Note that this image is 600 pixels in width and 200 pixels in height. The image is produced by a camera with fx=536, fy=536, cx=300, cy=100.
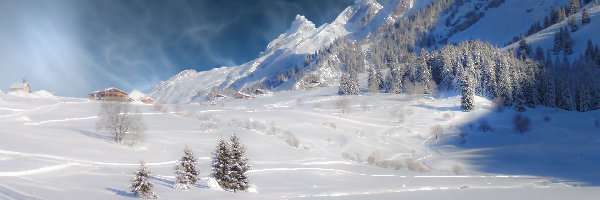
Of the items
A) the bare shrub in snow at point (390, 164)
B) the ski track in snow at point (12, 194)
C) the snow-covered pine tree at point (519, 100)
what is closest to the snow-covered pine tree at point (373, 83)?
the snow-covered pine tree at point (519, 100)

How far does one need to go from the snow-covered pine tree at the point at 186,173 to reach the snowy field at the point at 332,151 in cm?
83

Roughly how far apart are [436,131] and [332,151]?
34.0 m

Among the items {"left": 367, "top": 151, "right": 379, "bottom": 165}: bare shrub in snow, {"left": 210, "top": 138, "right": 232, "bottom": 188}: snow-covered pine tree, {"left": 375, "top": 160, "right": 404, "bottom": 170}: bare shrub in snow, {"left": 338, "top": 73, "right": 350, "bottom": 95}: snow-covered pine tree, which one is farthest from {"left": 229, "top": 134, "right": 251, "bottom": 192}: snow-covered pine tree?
{"left": 338, "top": 73, "right": 350, "bottom": 95}: snow-covered pine tree

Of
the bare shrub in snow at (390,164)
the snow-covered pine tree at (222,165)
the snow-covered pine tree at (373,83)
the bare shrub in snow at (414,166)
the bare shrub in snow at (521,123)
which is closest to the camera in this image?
the snow-covered pine tree at (222,165)

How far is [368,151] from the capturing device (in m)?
88.3

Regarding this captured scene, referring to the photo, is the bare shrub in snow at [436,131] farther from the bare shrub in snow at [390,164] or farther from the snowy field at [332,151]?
the bare shrub in snow at [390,164]

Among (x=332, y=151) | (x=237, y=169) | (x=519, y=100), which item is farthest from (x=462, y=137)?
(x=237, y=169)

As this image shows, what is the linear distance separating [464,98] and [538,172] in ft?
166

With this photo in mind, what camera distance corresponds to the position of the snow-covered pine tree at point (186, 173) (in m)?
30.9

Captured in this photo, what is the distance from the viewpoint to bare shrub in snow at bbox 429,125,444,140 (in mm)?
107037

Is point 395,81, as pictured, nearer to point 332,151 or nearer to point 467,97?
point 467,97

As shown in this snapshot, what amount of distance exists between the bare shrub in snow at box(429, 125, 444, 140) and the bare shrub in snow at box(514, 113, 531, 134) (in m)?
16.0

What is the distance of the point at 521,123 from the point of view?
112250 millimetres

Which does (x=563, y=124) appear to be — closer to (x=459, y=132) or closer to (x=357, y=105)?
(x=459, y=132)
